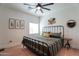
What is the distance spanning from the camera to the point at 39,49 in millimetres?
1506

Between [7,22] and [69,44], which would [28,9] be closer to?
[7,22]

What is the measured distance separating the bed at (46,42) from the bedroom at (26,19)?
6 centimetres

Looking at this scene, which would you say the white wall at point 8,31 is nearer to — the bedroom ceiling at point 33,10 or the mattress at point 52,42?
A: the bedroom ceiling at point 33,10

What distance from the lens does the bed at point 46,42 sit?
1458 mm

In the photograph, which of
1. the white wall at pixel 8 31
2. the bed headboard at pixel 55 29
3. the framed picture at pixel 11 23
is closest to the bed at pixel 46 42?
the bed headboard at pixel 55 29

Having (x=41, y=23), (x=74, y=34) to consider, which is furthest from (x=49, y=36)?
(x=74, y=34)

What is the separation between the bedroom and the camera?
1.51 m

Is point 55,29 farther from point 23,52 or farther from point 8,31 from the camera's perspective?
point 8,31

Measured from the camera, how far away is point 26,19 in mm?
1623

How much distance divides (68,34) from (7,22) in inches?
38.6

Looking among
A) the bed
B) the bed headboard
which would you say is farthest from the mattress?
the bed headboard

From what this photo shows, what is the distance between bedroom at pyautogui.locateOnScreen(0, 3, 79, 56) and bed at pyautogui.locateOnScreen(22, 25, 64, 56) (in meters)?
0.06

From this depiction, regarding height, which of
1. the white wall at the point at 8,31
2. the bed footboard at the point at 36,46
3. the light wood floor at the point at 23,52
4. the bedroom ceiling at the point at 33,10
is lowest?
the light wood floor at the point at 23,52

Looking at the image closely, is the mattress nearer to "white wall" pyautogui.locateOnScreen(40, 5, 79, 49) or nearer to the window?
the window
